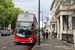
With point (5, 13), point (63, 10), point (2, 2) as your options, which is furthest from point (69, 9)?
point (2, 2)

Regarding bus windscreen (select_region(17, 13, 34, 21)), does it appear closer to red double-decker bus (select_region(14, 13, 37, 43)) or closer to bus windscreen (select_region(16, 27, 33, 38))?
red double-decker bus (select_region(14, 13, 37, 43))

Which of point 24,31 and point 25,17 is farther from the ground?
Answer: point 25,17

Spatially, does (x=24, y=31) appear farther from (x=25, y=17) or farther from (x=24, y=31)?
(x=25, y=17)

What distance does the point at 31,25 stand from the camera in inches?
631

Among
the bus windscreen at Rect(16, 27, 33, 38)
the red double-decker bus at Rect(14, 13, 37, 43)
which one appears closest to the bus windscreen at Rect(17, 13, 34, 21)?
the red double-decker bus at Rect(14, 13, 37, 43)

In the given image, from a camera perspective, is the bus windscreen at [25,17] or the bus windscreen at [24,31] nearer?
the bus windscreen at [24,31]

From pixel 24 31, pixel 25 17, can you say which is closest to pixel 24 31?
pixel 24 31

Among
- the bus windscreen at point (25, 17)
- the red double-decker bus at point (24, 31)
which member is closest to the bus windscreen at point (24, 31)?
the red double-decker bus at point (24, 31)

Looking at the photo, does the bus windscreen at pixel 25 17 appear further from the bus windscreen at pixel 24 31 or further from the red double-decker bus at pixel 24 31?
the bus windscreen at pixel 24 31

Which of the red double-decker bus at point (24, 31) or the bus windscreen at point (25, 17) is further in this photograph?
the bus windscreen at point (25, 17)

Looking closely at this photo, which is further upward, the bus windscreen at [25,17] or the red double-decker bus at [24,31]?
the bus windscreen at [25,17]

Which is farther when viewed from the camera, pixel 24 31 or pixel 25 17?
pixel 25 17

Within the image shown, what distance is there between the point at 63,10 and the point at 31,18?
8734 mm

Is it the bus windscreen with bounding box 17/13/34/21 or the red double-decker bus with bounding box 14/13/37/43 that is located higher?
the bus windscreen with bounding box 17/13/34/21
